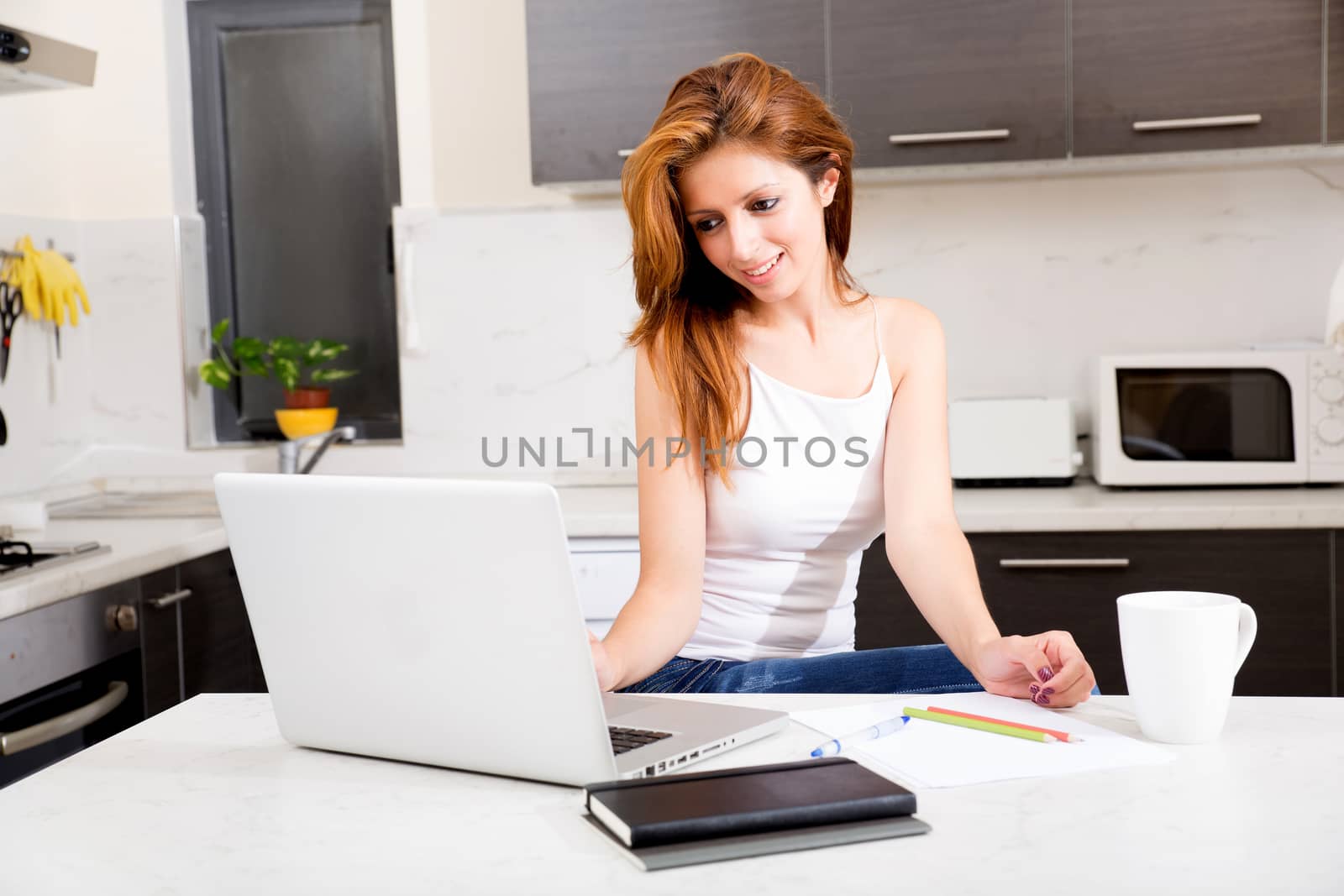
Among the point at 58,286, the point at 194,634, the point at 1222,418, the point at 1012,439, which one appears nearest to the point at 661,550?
Answer: the point at 194,634

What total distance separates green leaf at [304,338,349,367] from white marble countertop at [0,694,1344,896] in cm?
215

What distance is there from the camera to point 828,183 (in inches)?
66.2

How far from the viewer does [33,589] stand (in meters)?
1.89

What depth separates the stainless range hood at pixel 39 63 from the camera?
201 centimetres

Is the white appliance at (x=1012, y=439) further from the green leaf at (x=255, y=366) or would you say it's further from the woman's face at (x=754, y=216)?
the green leaf at (x=255, y=366)

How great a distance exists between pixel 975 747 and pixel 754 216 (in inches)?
31.5

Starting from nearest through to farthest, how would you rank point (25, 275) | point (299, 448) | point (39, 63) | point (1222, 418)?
point (39, 63) < point (1222, 418) < point (25, 275) < point (299, 448)

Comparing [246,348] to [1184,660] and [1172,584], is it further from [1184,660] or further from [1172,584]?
[1184,660]

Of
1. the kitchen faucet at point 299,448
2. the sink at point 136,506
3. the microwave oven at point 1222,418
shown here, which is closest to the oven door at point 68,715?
the sink at point 136,506

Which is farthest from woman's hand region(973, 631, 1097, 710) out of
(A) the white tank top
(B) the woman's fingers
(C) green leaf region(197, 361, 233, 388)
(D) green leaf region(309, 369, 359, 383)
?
(C) green leaf region(197, 361, 233, 388)

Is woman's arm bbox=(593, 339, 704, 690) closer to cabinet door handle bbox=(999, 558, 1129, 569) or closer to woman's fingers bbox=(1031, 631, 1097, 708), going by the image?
woman's fingers bbox=(1031, 631, 1097, 708)

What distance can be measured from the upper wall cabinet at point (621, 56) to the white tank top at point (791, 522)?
1.15 metres

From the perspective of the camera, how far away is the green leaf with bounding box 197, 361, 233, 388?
10.1 ft

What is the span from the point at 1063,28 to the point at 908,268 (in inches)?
25.2
